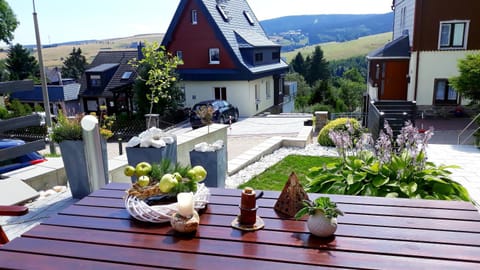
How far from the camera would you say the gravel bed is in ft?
20.7

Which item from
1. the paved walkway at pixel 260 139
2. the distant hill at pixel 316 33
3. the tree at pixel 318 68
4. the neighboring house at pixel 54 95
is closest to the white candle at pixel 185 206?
the paved walkway at pixel 260 139

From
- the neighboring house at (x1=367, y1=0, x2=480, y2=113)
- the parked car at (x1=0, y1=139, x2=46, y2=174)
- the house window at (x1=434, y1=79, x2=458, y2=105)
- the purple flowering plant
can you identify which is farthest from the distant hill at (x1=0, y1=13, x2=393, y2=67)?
the purple flowering plant

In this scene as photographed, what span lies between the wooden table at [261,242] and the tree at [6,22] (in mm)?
28034

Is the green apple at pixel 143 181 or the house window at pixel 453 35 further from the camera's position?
the house window at pixel 453 35

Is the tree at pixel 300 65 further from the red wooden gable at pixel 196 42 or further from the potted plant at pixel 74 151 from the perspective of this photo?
the potted plant at pixel 74 151

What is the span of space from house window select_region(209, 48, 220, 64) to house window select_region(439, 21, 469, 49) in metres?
11.0

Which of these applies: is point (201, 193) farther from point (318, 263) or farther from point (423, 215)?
point (423, 215)

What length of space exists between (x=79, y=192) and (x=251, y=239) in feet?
11.9

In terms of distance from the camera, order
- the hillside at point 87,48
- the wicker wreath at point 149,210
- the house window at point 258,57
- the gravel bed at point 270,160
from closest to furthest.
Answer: the wicker wreath at point 149,210 → the gravel bed at point 270,160 → the house window at point 258,57 → the hillside at point 87,48

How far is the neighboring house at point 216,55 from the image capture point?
66.6ft


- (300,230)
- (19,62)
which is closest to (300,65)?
(19,62)

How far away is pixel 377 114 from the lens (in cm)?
890

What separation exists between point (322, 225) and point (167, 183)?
102 cm

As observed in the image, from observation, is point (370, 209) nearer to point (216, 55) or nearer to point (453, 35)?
point (453, 35)
